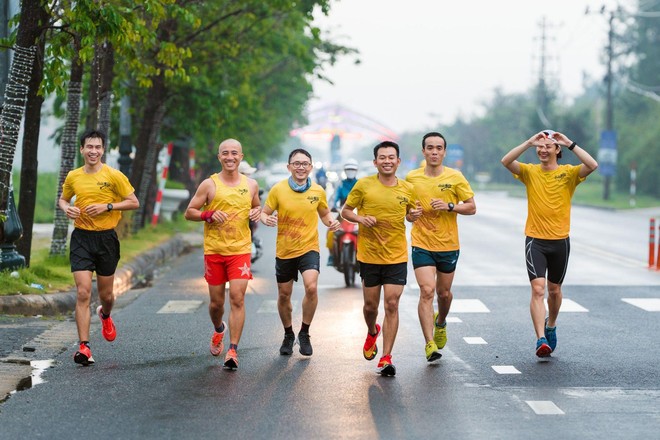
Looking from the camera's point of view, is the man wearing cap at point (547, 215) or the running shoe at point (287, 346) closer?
the man wearing cap at point (547, 215)

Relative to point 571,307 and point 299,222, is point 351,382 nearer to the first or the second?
point 299,222

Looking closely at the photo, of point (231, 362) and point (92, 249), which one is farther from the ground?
point (92, 249)

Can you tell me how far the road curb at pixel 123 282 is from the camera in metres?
13.8

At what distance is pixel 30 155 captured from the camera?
1631cm

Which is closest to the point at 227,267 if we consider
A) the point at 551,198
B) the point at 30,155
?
the point at 551,198

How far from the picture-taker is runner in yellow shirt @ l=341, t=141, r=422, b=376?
10.0 metres

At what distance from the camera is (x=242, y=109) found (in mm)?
31859

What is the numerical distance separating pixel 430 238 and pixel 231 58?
17700 mm

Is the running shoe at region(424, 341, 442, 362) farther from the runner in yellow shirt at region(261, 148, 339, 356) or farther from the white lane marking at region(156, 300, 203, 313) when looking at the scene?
the white lane marking at region(156, 300, 203, 313)

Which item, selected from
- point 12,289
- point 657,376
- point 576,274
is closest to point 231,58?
point 576,274

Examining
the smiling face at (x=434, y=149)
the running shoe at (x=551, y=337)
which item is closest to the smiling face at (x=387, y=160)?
the smiling face at (x=434, y=149)

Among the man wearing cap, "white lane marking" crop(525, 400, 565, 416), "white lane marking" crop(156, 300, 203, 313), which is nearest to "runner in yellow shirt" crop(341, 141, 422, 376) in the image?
the man wearing cap

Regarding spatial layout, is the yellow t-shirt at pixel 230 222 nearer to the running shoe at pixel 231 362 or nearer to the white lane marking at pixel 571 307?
the running shoe at pixel 231 362

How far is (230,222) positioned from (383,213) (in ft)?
4.12
